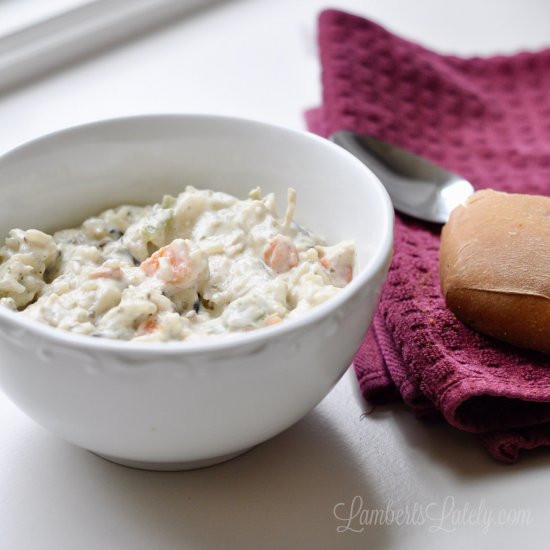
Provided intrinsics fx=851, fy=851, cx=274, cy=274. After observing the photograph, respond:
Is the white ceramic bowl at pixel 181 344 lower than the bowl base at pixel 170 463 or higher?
higher

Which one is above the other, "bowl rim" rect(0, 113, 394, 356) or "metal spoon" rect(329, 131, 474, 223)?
"bowl rim" rect(0, 113, 394, 356)

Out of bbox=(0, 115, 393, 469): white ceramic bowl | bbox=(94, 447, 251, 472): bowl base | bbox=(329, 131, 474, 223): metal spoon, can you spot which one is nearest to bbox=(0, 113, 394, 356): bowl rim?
bbox=(0, 115, 393, 469): white ceramic bowl

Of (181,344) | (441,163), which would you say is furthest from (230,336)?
(441,163)

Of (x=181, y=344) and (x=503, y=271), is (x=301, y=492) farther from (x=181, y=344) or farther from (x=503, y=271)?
(x=503, y=271)

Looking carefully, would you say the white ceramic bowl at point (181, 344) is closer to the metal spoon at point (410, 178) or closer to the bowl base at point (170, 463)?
the bowl base at point (170, 463)

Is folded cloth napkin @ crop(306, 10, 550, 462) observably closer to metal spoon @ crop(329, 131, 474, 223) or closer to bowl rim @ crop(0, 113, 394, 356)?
metal spoon @ crop(329, 131, 474, 223)

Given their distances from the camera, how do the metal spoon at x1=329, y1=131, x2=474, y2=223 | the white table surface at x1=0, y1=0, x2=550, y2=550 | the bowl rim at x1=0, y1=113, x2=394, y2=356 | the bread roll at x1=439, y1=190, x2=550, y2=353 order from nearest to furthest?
the bowl rim at x1=0, y1=113, x2=394, y2=356 → the white table surface at x1=0, y1=0, x2=550, y2=550 → the bread roll at x1=439, y1=190, x2=550, y2=353 → the metal spoon at x1=329, y1=131, x2=474, y2=223

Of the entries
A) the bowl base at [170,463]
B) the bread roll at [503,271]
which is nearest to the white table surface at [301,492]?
the bowl base at [170,463]
